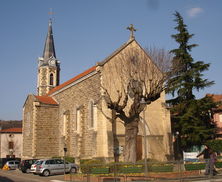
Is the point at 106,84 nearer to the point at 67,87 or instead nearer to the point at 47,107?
the point at 67,87

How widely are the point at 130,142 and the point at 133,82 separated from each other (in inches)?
206

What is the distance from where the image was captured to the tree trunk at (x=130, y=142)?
19.8 m

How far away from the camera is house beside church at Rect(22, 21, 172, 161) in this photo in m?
23.6

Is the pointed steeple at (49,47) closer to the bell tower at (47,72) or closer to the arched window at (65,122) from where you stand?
the bell tower at (47,72)

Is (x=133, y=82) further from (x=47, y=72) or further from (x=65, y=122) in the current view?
(x=47, y=72)

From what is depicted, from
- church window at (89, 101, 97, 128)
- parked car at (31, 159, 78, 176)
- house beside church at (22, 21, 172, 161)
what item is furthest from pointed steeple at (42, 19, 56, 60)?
parked car at (31, 159, 78, 176)

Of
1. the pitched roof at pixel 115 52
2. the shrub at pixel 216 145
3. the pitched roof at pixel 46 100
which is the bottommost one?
the shrub at pixel 216 145

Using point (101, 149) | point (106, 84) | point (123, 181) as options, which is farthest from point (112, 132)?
point (123, 181)

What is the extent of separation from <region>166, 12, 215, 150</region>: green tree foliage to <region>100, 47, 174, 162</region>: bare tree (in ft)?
12.8

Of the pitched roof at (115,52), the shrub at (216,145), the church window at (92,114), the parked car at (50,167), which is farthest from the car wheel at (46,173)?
the shrub at (216,145)

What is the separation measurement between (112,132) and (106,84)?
14.2 feet

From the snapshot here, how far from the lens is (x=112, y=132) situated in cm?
2330

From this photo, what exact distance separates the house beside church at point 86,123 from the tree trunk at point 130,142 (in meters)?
3.03

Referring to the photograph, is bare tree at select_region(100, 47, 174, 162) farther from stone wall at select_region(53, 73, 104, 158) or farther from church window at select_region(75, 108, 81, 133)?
church window at select_region(75, 108, 81, 133)
